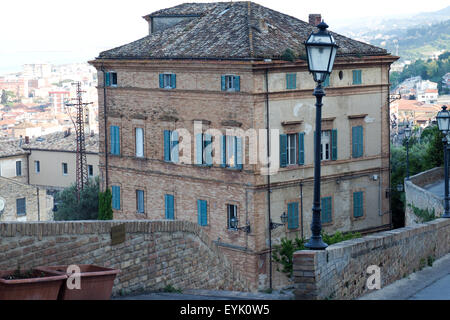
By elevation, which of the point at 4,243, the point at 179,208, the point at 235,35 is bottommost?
the point at 179,208

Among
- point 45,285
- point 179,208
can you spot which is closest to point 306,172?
point 179,208

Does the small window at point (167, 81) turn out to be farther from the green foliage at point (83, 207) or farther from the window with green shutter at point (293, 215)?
the green foliage at point (83, 207)

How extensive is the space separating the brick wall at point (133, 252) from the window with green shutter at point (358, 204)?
18.7 m

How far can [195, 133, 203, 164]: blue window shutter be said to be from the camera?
1286 inches

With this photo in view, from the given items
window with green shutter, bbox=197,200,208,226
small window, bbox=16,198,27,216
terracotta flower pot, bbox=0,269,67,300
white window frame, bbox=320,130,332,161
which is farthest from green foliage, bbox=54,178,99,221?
terracotta flower pot, bbox=0,269,67,300

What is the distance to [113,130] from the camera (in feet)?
122

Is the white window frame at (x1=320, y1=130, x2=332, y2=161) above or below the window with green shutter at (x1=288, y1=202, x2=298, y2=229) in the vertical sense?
above

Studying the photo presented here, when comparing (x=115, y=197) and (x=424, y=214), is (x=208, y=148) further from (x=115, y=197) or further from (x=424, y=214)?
(x=424, y=214)

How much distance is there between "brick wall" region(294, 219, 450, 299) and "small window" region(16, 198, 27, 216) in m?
43.2

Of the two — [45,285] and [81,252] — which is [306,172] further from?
[45,285]

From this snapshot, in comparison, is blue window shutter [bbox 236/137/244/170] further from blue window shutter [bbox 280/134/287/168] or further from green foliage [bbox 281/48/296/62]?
green foliage [bbox 281/48/296/62]

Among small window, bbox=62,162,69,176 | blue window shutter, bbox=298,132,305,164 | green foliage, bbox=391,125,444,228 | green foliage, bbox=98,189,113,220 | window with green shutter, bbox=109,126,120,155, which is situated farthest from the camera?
small window, bbox=62,162,69,176

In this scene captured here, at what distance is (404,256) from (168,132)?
20303 millimetres

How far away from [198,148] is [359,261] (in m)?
20.5
